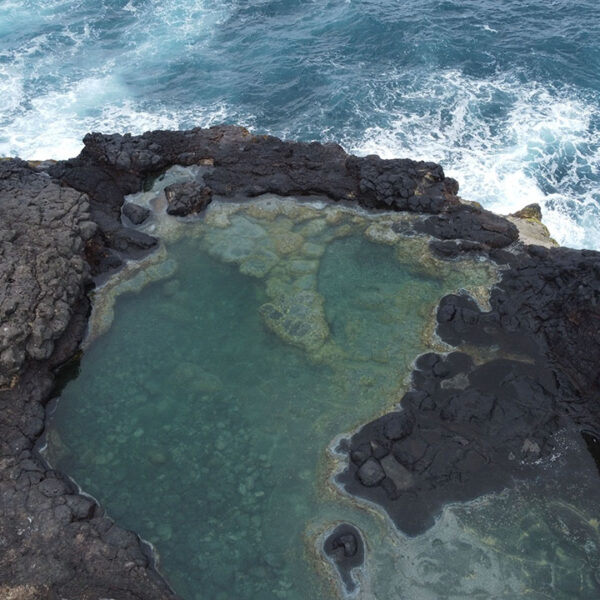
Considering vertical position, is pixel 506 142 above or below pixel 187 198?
below

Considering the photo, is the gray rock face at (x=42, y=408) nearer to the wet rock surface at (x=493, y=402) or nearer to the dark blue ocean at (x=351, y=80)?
the wet rock surface at (x=493, y=402)

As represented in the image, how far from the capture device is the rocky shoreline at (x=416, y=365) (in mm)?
21281

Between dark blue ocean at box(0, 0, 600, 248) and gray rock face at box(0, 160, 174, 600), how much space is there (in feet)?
Result: 48.4

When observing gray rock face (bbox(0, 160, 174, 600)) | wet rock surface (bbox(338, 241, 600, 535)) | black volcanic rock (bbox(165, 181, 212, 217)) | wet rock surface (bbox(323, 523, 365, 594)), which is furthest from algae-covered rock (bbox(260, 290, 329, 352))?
gray rock face (bbox(0, 160, 174, 600))

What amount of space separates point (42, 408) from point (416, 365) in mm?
16431

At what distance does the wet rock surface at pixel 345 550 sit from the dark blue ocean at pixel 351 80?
949 inches

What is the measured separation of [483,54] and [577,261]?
2706 cm

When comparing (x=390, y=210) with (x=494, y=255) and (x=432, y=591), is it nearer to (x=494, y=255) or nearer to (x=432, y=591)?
(x=494, y=255)

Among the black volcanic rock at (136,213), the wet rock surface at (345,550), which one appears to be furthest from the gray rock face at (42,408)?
the wet rock surface at (345,550)

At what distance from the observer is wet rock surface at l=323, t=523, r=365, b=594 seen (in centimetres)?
2136

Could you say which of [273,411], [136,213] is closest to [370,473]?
[273,411]

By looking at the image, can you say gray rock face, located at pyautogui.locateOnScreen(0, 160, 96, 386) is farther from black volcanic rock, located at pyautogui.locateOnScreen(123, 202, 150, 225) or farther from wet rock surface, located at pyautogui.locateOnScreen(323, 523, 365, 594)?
wet rock surface, located at pyautogui.locateOnScreen(323, 523, 365, 594)

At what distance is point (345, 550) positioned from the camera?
2172 cm

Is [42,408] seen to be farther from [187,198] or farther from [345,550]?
[187,198]
